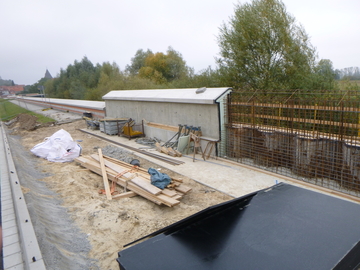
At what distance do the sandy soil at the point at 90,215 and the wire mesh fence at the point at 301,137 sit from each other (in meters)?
2.80

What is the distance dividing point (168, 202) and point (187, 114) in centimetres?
635

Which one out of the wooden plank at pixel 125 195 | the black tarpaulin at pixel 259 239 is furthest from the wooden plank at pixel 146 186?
the black tarpaulin at pixel 259 239

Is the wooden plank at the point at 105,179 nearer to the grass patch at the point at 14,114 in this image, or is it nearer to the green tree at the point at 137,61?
the grass patch at the point at 14,114

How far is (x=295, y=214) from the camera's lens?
9.62 feet

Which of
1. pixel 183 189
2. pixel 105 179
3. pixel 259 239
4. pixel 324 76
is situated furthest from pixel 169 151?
pixel 324 76

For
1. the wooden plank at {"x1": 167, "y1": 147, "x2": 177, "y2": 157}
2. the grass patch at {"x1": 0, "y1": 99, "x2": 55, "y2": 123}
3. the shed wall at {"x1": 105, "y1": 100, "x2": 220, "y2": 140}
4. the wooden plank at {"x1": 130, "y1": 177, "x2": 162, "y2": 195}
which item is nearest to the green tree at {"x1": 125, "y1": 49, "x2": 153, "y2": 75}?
the grass patch at {"x1": 0, "y1": 99, "x2": 55, "y2": 123}

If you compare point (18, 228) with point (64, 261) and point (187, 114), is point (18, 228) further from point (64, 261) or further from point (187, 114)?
point (187, 114)

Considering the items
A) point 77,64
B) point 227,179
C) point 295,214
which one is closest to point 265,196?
point 295,214

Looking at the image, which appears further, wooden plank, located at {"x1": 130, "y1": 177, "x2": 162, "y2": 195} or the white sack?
the white sack

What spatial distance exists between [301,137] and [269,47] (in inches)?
462

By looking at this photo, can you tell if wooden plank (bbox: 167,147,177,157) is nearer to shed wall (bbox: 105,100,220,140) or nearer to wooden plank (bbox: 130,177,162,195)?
shed wall (bbox: 105,100,220,140)

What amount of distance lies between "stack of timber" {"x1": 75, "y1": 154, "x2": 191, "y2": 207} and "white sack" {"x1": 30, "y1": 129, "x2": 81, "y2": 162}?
170cm

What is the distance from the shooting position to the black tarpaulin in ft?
7.18

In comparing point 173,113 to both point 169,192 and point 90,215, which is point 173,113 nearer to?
point 169,192
